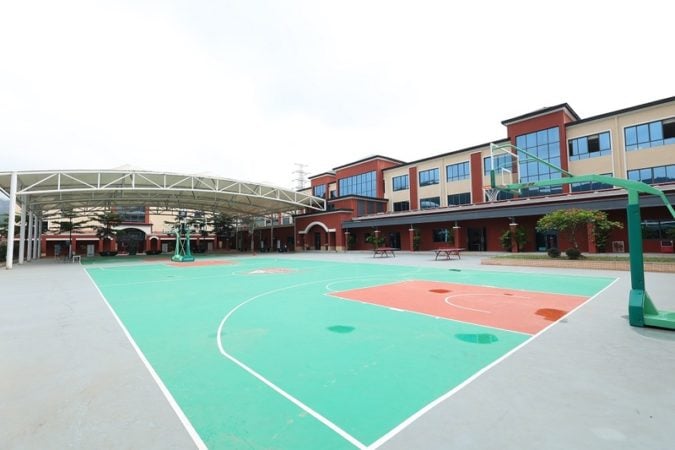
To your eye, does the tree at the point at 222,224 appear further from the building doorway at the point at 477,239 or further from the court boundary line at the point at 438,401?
the court boundary line at the point at 438,401

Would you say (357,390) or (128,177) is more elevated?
(128,177)

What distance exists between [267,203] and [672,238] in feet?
129

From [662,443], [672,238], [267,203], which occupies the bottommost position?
[662,443]

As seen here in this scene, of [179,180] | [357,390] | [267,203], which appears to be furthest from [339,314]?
[267,203]

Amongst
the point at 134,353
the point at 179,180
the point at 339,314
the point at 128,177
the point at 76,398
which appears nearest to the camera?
the point at 76,398

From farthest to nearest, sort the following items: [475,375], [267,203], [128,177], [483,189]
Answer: [267,203], [483,189], [128,177], [475,375]

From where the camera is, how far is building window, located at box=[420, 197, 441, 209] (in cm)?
3912

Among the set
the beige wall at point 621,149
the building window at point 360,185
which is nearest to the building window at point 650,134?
the beige wall at point 621,149

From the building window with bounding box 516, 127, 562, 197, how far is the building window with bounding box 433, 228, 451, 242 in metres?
8.49

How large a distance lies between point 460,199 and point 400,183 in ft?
30.2

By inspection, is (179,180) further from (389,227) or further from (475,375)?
(475,375)

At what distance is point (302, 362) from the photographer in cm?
497

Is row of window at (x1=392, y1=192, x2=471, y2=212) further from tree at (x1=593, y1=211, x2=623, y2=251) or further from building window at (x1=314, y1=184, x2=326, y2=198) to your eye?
tree at (x1=593, y1=211, x2=623, y2=251)

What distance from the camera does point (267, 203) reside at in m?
43.6
